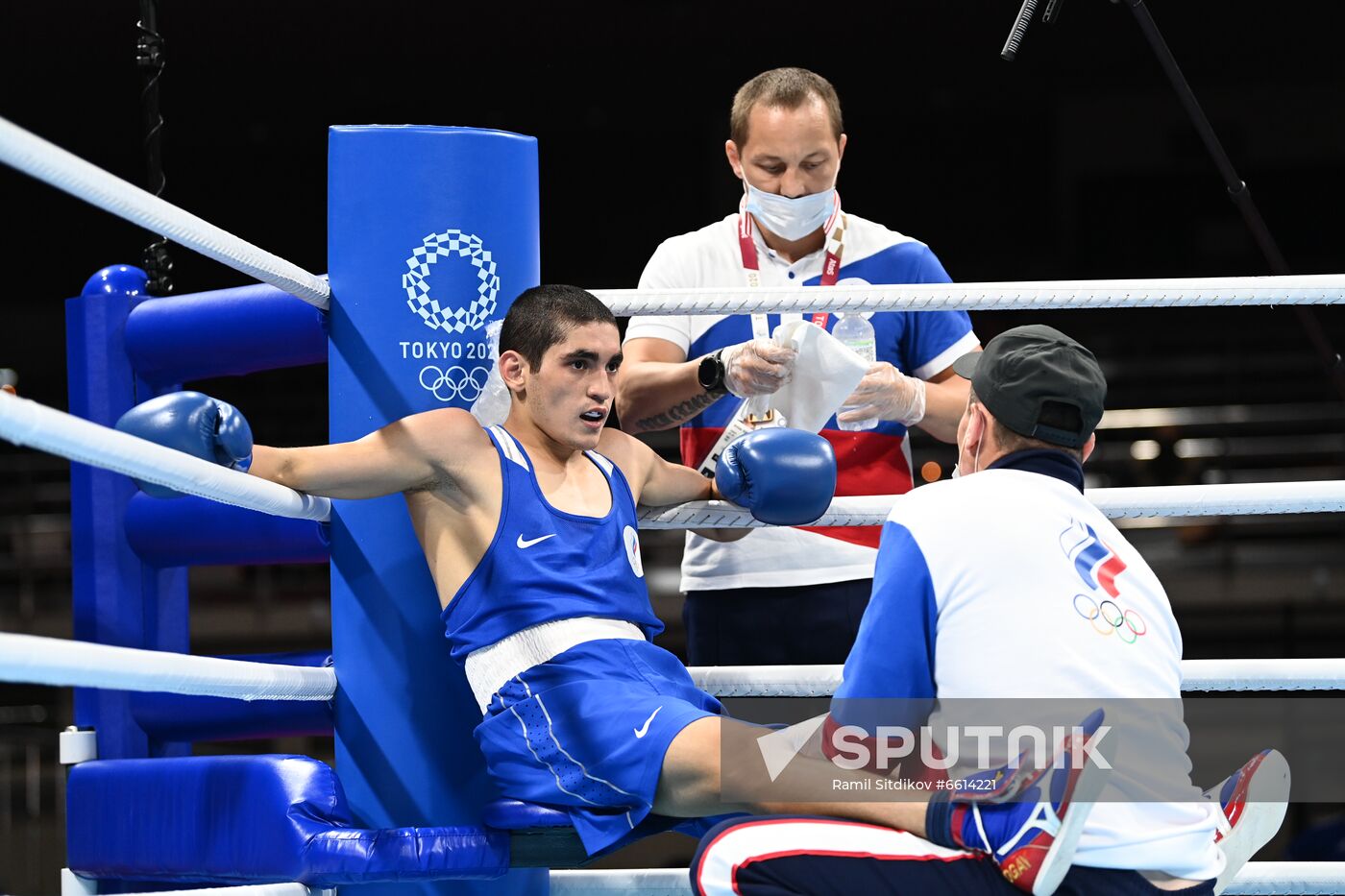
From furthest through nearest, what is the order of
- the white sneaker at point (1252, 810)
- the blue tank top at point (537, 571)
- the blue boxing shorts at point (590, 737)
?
the blue tank top at point (537, 571)
the blue boxing shorts at point (590, 737)
the white sneaker at point (1252, 810)

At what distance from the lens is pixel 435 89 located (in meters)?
7.71

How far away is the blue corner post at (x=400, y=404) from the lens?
1.71 meters

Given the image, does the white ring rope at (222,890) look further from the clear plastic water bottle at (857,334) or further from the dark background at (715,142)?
the dark background at (715,142)

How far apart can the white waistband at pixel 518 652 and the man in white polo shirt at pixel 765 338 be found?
405mm

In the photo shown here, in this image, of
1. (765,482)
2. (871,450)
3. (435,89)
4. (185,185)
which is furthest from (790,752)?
(185,185)

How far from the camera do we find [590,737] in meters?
1.62

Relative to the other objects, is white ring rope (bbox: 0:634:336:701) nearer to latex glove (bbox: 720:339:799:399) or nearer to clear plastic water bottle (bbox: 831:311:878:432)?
latex glove (bbox: 720:339:799:399)

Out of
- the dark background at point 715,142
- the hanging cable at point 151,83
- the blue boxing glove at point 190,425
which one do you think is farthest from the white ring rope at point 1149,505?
A: the dark background at point 715,142

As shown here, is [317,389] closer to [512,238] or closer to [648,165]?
[648,165]

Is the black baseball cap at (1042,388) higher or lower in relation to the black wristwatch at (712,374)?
lower

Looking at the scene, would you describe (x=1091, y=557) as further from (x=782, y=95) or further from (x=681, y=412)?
(x=782, y=95)

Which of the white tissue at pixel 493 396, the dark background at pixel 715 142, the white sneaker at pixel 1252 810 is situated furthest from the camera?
the dark background at pixel 715 142

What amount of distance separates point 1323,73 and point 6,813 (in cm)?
718

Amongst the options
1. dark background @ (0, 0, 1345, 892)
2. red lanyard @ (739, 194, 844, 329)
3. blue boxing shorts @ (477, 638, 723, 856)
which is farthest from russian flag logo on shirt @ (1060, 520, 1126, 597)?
dark background @ (0, 0, 1345, 892)
